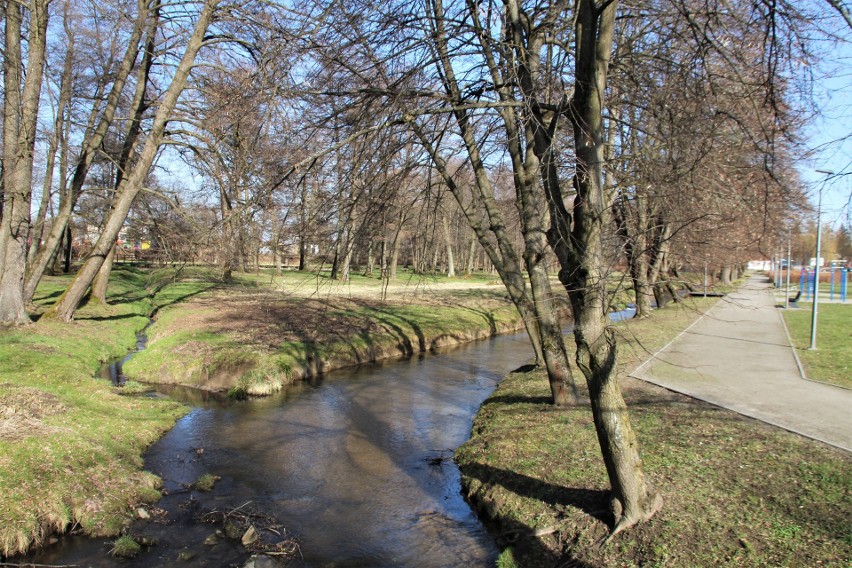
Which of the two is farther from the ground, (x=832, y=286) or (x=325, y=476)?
(x=832, y=286)

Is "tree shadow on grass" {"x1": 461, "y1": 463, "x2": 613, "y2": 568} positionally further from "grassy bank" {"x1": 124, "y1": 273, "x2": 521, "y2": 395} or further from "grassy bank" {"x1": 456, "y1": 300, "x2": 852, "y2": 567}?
"grassy bank" {"x1": 124, "y1": 273, "x2": 521, "y2": 395}

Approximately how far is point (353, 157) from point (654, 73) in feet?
13.9

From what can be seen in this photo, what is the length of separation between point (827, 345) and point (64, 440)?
54.9 ft

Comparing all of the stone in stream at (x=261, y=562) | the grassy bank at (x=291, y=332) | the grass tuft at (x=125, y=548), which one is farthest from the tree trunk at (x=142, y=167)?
the stone in stream at (x=261, y=562)

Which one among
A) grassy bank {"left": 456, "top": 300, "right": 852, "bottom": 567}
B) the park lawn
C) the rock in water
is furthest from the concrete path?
the rock in water

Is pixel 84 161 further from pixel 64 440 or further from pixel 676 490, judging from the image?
pixel 676 490

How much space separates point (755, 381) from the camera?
10070mm

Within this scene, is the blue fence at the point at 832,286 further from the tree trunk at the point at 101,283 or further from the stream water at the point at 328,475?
the tree trunk at the point at 101,283

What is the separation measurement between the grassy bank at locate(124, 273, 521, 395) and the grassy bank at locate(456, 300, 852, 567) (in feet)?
11.8

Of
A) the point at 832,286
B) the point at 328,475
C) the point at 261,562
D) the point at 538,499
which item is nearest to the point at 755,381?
the point at 538,499

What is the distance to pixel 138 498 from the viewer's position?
6.80 metres

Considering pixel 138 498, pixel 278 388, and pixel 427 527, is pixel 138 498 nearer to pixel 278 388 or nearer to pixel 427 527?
pixel 427 527

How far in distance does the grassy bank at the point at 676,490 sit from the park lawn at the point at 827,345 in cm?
405

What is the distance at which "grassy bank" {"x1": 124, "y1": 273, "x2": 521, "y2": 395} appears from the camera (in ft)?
43.5
